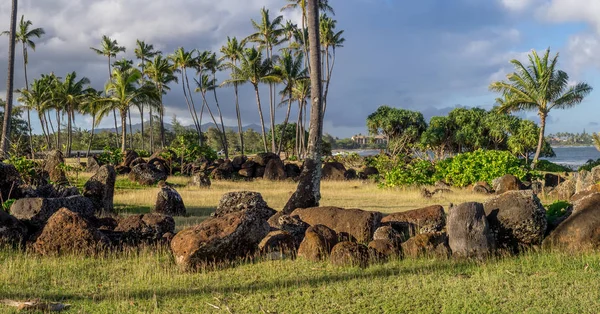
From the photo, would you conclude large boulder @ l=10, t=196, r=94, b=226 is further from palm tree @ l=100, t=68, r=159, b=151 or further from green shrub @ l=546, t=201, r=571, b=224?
palm tree @ l=100, t=68, r=159, b=151

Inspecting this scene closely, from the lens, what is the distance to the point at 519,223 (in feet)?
30.9

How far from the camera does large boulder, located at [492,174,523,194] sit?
24031 mm

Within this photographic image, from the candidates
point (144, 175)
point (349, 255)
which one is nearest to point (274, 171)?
point (144, 175)

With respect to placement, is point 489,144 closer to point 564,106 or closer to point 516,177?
point 564,106

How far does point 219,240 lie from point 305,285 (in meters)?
1.95

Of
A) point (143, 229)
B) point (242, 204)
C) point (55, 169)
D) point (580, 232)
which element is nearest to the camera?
point (580, 232)

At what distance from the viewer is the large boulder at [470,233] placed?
895 centimetres

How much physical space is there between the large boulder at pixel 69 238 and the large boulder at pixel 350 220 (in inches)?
173

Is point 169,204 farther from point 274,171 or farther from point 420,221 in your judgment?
point 274,171

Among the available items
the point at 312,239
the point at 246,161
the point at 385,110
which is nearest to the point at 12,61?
the point at 246,161

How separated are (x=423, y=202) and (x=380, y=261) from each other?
40.2 ft

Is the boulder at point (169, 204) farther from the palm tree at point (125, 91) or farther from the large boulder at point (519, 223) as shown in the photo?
the palm tree at point (125, 91)

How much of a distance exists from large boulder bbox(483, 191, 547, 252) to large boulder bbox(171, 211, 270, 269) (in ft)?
14.1

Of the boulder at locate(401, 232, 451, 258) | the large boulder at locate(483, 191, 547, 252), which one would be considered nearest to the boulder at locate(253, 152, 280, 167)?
the boulder at locate(401, 232, 451, 258)
